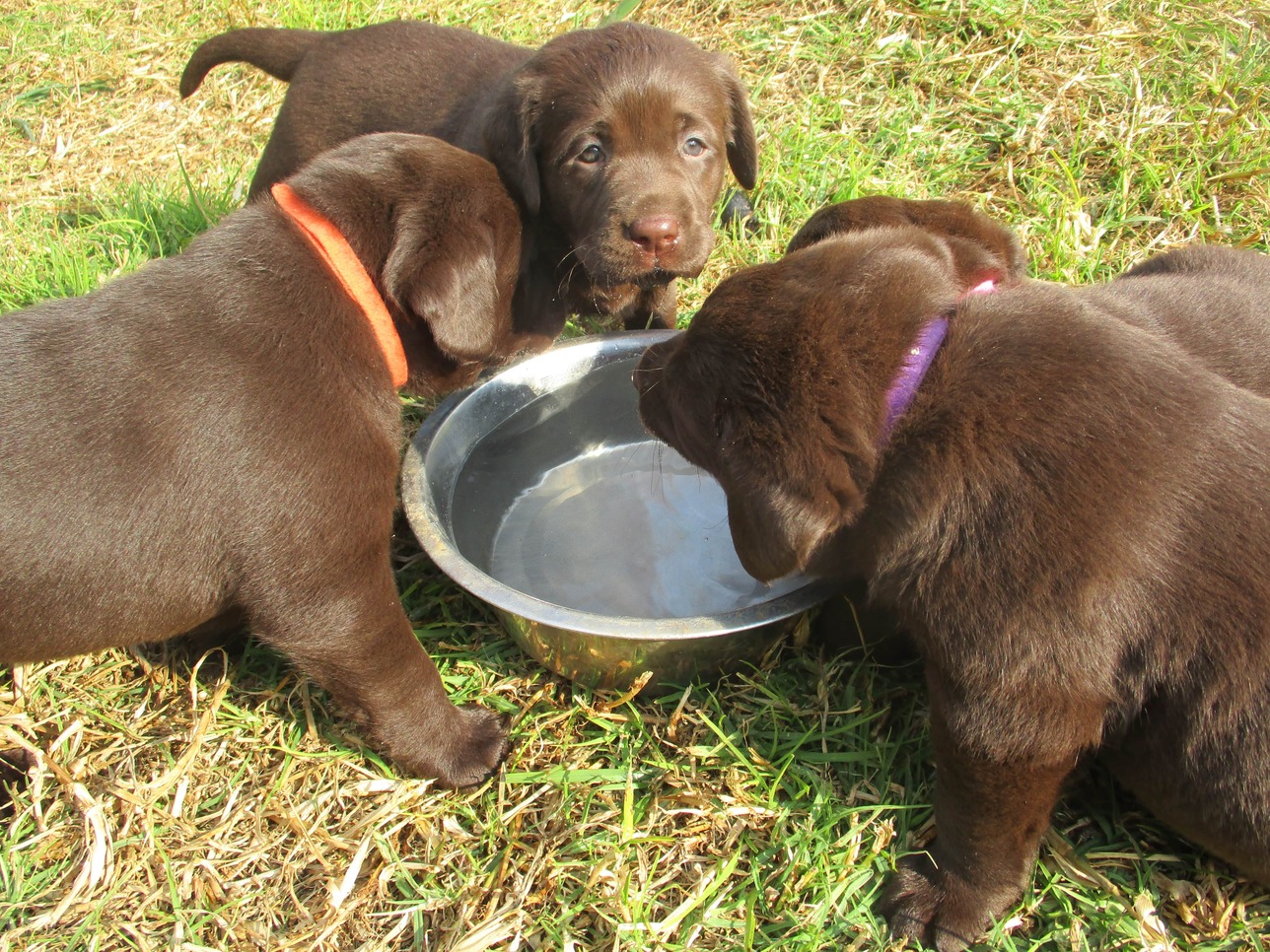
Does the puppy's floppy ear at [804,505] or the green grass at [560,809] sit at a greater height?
the puppy's floppy ear at [804,505]

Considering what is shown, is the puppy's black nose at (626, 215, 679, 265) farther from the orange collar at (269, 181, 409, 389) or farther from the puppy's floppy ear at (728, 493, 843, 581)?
the puppy's floppy ear at (728, 493, 843, 581)

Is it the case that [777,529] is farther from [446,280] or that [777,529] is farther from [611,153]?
[611,153]

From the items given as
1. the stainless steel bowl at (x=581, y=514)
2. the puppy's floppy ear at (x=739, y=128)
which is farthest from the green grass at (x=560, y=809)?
the puppy's floppy ear at (x=739, y=128)

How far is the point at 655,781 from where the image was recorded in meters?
2.80

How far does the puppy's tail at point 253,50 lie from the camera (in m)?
4.61

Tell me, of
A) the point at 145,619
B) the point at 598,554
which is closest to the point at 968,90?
the point at 598,554

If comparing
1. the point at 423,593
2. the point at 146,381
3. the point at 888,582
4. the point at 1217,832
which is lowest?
the point at 423,593

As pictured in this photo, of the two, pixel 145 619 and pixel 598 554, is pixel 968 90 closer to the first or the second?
pixel 598 554

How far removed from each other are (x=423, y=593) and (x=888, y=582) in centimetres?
165

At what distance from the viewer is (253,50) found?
4.70 m

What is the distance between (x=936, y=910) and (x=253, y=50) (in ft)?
13.9

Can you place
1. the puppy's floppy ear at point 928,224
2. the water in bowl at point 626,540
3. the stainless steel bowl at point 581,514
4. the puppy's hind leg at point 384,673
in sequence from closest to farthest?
the puppy's hind leg at point 384,673 → the stainless steel bowl at point 581,514 → the puppy's floppy ear at point 928,224 → the water in bowl at point 626,540

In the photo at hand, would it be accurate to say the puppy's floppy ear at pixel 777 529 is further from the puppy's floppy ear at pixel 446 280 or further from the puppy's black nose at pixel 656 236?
the puppy's black nose at pixel 656 236

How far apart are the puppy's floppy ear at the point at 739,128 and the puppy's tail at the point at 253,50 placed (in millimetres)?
1876
